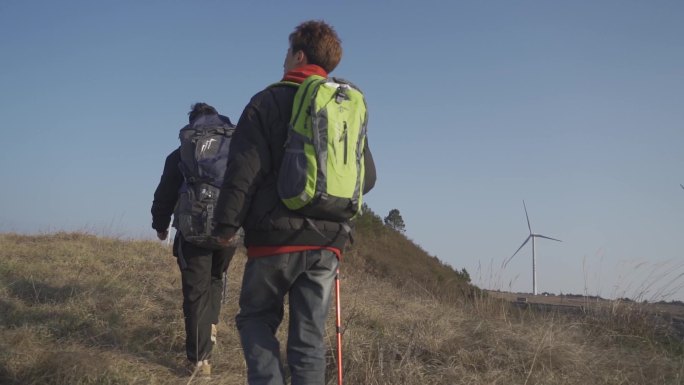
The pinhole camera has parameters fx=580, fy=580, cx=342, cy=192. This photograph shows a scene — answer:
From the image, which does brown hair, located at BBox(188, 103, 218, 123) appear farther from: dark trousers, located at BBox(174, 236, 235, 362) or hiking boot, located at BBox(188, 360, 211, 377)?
hiking boot, located at BBox(188, 360, 211, 377)

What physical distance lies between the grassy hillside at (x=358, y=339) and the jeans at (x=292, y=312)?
1.19m

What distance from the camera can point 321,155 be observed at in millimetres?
2424

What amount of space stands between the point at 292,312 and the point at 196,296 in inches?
57.6

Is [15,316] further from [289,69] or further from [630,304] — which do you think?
[630,304]

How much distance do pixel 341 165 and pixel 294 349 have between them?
32.2 inches

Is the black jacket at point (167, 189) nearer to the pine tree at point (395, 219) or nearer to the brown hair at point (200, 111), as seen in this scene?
the brown hair at point (200, 111)

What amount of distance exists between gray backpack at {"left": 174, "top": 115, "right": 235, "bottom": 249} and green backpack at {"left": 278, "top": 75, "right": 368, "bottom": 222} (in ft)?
4.23

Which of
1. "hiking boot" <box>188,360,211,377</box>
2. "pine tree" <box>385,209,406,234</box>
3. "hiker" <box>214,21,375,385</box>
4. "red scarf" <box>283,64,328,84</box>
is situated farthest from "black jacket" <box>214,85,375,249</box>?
"pine tree" <box>385,209,406,234</box>

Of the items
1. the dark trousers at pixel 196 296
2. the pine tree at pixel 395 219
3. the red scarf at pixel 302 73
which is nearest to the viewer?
the red scarf at pixel 302 73

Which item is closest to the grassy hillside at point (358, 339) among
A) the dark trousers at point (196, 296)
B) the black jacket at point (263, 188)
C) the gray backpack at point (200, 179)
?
the dark trousers at point (196, 296)

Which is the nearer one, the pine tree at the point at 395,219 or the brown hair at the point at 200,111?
the brown hair at the point at 200,111

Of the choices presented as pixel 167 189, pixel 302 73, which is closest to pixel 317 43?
pixel 302 73

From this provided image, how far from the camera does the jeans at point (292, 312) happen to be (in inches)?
96.7

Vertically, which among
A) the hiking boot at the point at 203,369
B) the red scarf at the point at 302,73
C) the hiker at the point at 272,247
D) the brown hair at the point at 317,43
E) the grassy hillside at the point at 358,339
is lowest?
the hiking boot at the point at 203,369
